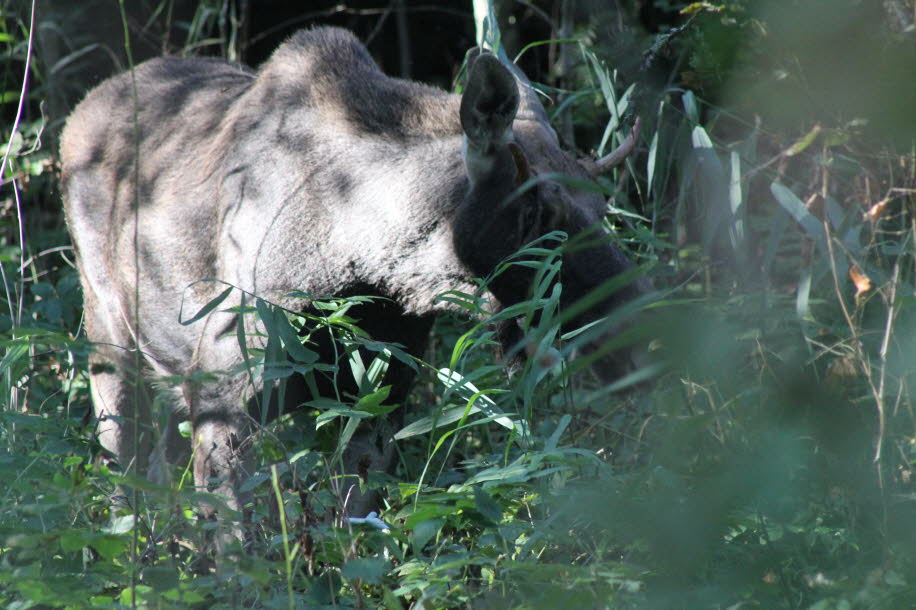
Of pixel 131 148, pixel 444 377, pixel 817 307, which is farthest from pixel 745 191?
pixel 131 148

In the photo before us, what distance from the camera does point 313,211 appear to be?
3486 mm

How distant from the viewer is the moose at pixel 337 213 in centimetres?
330

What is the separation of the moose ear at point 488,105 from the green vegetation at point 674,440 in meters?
0.55

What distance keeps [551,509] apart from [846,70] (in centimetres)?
198

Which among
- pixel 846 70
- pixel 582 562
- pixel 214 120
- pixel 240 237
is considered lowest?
pixel 582 562

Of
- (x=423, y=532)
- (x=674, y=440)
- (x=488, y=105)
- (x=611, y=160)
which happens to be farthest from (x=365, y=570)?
(x=611, y=160)

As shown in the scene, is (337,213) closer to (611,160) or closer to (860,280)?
(611,160)

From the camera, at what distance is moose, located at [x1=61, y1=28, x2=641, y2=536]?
3.30 metres

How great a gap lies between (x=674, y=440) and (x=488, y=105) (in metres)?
2.33

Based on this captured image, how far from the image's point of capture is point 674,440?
1.16 m

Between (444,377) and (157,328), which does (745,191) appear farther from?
(157,328)

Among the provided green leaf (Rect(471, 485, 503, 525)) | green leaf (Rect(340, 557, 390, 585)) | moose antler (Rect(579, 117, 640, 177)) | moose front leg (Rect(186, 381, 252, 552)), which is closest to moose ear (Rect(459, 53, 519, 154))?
moose antler (Rect(579, 117, 640, 177))

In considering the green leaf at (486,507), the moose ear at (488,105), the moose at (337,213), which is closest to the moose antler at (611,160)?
the moose at (337,213)

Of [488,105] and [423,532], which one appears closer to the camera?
[423,532]
